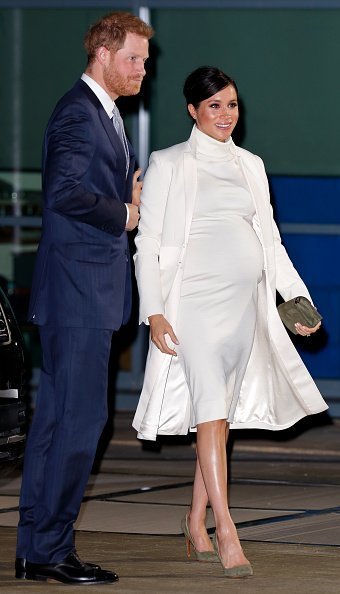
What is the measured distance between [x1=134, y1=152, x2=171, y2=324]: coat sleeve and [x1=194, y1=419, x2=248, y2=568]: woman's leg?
537mm

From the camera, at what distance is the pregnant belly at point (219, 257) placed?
242 inches

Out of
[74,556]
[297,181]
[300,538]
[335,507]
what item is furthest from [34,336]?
[74,556]

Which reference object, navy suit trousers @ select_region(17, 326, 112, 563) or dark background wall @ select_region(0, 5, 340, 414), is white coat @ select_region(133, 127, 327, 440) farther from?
dark background wall @ select_region(0, 5, 340, 414)

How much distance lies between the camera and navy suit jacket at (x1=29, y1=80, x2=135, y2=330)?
559 cm

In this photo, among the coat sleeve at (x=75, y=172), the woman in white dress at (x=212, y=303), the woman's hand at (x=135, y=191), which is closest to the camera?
the coat sleeve at (x=75, y=172)

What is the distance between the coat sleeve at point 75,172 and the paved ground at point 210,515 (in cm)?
140

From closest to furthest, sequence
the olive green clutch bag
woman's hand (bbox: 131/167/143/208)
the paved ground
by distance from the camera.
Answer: the paved ground, woman's hand (bbox: 131/167/143/208), the olive green clutch bag

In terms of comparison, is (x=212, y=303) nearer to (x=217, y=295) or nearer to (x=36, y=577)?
(x=217, y=295)

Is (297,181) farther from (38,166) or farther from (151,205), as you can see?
(151,205)

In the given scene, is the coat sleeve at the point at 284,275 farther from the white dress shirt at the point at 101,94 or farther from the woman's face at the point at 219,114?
the white dress shirt at the point at 101,94

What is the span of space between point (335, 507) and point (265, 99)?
5.33 meters

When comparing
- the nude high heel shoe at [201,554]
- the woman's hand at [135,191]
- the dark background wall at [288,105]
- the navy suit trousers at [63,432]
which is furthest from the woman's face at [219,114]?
the dark background wall at [288,105]

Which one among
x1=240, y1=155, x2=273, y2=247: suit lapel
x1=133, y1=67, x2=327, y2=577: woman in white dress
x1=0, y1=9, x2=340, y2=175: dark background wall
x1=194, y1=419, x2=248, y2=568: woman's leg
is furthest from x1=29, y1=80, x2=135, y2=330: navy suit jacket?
x1=0, y1=9, x2=340, y2=175: dark background wall

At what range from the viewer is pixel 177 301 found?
6.15 metres
